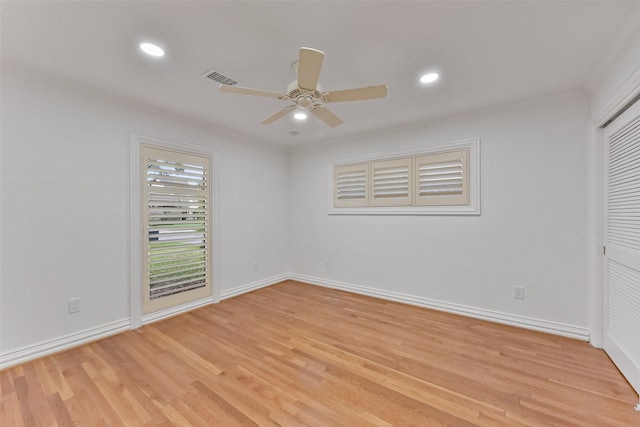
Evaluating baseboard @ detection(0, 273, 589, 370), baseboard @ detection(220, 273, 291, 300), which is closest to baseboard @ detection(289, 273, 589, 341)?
baseboard @ detection(0, 273, 589, 370)

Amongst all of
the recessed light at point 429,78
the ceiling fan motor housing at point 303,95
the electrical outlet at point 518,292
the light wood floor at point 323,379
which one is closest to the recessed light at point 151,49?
the ceiling fan motor housing at point 303,95

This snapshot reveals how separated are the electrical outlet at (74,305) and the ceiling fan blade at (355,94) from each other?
9.75ft

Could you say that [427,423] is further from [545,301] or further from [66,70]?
[66,70]

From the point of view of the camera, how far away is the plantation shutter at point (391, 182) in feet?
11.7

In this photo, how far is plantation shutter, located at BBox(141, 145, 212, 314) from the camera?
2.98 meters

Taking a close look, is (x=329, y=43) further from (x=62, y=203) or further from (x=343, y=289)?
(x=343, y=289)

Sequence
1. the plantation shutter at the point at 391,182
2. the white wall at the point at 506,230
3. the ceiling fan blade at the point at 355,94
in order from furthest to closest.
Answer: the plantation shutter at the point at 391,182
the white wall at the point at 506,230
the ceiling fan blade at the point at 355,94

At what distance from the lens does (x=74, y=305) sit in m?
2.44

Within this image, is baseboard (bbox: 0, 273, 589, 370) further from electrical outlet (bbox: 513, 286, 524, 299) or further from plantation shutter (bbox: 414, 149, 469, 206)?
plantation shutter (bbox: 414, 149, 469, 206)

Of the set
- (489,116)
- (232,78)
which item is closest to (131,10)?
(232,78)

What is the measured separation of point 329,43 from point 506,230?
2.70m

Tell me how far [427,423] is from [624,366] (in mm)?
1706

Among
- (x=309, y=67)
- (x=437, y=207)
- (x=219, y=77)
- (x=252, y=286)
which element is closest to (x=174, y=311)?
(x=252, y=286)

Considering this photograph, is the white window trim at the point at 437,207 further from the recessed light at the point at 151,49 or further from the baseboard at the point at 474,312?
the recessed light at the point at 151,49
